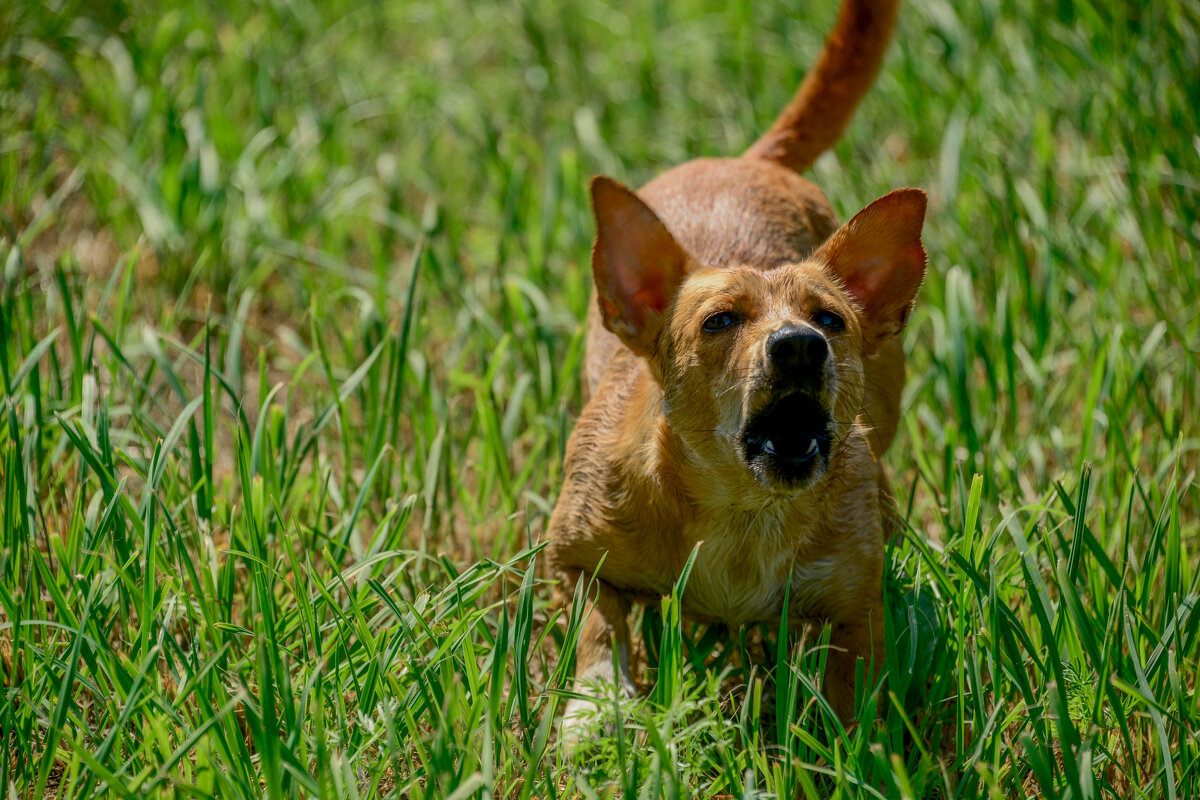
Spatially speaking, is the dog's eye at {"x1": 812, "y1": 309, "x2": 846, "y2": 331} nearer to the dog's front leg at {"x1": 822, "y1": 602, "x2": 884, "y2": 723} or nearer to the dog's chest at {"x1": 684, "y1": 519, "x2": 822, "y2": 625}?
the dog's chest at {"x1": 684, "y1": 519, "x2": 822, "y2": 625}

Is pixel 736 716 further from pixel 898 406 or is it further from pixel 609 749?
pixel 898 406

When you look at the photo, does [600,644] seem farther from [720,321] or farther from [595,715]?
[720,321]

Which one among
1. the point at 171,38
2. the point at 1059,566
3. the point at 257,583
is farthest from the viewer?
the point at 171,38

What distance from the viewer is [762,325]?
2523 millimetres


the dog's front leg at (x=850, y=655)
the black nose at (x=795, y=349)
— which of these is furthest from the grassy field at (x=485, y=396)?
the black nose at (x=795, y=349)

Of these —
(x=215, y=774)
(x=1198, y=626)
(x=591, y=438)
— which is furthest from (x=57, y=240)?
(x=1198, y=626)

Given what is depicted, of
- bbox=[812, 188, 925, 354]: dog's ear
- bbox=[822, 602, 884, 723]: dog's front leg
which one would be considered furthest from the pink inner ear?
bbox=[822, 602, 884, 723]: dog's front leg

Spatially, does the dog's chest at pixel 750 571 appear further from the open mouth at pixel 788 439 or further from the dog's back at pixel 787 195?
the dog's back at pixel 787 195

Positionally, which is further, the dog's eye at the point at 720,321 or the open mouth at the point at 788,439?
the dog's eye at the point at 720,321

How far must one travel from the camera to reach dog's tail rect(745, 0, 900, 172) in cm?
380

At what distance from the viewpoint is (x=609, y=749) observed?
244cm

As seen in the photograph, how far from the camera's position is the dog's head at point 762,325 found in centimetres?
247

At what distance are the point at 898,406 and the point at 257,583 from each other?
6.17 ft

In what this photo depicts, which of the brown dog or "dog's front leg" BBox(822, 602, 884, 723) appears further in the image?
"dog's front leg" BBox(822, 602, 884, 723)
